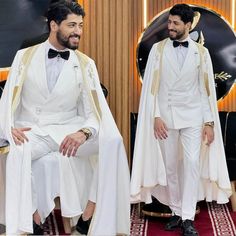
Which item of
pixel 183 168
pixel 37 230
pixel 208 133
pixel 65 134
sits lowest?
pixel 37 230

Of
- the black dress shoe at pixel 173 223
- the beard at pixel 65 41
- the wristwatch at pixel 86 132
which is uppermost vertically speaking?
the beard at pixel 65 41

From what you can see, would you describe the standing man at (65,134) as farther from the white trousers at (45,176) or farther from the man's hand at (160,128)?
the man's hand at (160,128)

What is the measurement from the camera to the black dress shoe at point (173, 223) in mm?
4969

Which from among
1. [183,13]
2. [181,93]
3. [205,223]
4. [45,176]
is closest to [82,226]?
[45,176]

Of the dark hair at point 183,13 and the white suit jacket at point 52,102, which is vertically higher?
the dark hair at point 183,13

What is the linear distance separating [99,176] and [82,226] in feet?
1.99

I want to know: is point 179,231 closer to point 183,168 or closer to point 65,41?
point 183,168

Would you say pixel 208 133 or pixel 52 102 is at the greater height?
pixel 52 102

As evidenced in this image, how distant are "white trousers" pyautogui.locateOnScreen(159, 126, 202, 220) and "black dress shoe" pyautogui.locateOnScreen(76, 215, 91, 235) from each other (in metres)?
0.86

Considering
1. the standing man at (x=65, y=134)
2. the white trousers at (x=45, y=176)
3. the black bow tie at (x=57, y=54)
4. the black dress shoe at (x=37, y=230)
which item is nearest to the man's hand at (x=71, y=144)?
the standing man at (x=65, y=134)

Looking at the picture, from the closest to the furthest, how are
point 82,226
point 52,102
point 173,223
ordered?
point 52,102, point 82,226, point 173,223

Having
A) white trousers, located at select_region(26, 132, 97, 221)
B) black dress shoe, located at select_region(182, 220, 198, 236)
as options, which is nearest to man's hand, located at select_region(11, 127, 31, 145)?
white trousers, located at select_region(26, 132, 97, 221)

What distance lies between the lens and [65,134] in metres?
4.20

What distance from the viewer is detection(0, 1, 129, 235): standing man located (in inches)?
159
